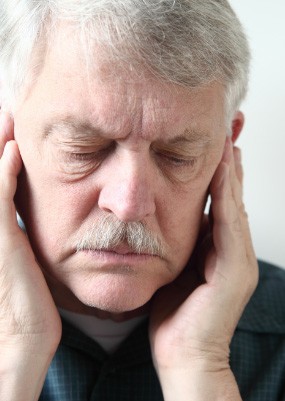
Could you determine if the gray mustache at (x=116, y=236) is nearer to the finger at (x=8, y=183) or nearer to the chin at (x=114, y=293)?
the chin at (x=114, y=293)

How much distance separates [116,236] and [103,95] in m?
0.29

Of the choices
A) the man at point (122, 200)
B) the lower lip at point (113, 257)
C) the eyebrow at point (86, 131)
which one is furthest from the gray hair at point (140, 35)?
the lower lip at point (113, 257)

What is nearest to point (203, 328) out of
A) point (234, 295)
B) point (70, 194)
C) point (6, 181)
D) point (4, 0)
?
point (234, 295)

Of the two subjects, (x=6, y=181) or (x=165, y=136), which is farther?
(x=6, y=181)

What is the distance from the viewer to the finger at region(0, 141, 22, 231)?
1541mm

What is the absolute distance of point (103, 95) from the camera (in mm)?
1376

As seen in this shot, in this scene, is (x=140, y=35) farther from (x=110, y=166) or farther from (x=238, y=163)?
(x=238, y=163)

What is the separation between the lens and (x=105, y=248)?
1.46m

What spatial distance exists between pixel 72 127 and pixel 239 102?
438 millimetres

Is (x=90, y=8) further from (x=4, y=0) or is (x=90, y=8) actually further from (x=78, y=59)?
(x=4, y=0)

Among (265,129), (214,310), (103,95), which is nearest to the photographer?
(103,95)

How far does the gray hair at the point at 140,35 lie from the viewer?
4.52 ft

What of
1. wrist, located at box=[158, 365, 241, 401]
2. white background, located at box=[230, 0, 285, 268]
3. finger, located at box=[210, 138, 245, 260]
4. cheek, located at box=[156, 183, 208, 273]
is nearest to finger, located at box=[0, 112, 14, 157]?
cheek, located at box=[156, 183, 208, 273]

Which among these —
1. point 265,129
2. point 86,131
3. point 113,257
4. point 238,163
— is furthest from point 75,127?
point 265,129
